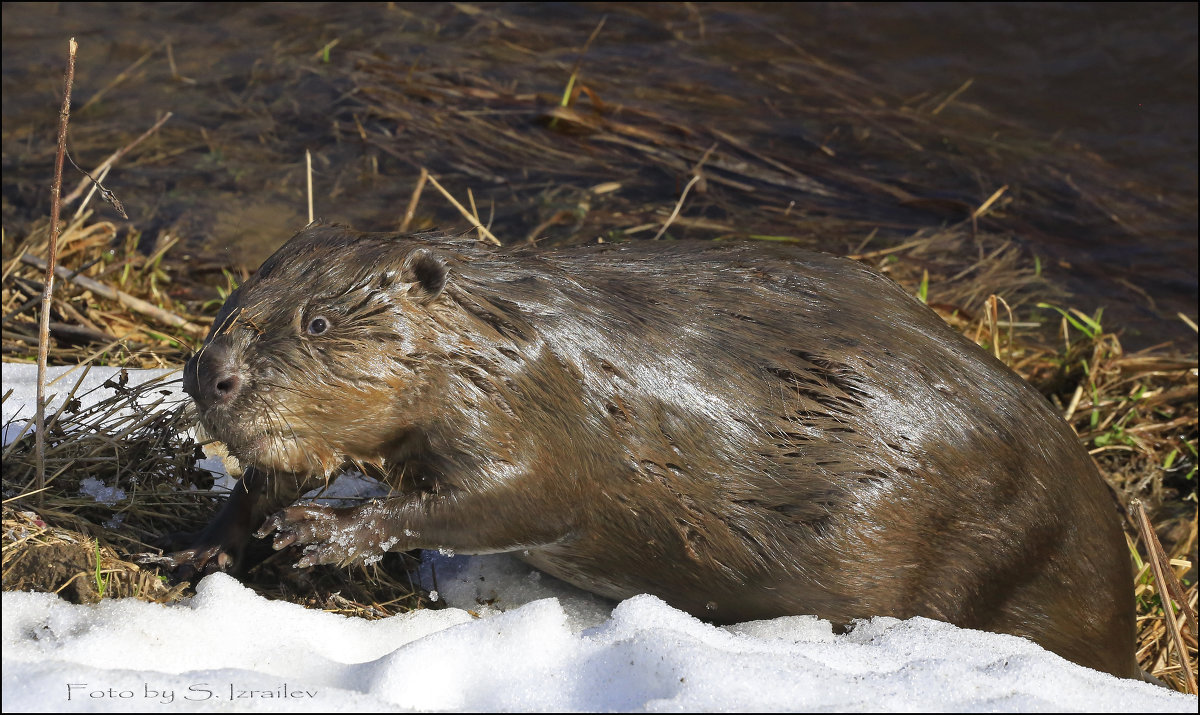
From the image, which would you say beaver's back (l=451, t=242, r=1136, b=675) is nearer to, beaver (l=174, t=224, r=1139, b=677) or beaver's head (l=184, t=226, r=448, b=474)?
beaver (l=174, t=224, r=1139, b=677)

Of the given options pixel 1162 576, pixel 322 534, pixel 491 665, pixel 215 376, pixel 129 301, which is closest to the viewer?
pixel 491 665

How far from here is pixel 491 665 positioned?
259cm

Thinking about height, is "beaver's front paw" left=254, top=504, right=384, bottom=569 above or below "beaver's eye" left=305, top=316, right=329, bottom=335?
below

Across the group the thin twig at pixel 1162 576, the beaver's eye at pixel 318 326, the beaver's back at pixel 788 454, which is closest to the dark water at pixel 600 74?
the thin twig at pixel 1162 576

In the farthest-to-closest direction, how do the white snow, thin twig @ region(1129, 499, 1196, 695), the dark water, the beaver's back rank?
Result: the dark water, thin twig @ region(1129, 499, 1196, 695), the beaver's back, the white snow

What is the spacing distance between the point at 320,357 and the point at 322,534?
1.42ft

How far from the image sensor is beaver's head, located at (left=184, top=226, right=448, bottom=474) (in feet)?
9.26

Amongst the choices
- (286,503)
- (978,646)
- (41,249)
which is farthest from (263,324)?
(41,249)

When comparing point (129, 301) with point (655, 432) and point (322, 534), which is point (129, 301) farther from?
point (655, 432)

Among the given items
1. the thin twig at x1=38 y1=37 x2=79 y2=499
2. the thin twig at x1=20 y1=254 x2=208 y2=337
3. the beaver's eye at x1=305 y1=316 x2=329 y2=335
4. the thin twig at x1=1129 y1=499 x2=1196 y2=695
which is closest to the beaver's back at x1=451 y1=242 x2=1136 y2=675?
the thin twig at x1=1129 y1=499 x2=1196 y2=695

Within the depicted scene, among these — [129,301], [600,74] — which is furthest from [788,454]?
[600,74]

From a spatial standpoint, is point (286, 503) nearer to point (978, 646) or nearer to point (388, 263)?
point (388, 263)

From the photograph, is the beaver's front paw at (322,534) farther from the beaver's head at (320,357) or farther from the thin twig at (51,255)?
the thin twig at (51,255)

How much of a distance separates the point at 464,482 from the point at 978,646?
1.32 metres
